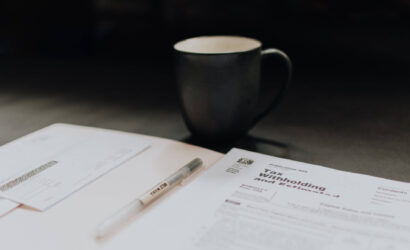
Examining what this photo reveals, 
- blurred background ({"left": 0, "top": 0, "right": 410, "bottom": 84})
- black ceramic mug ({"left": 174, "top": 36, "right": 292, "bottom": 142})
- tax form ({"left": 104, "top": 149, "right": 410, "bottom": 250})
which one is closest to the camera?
tax form ({"left": 104, "top": 149, "right": 410, "bottom": 250})

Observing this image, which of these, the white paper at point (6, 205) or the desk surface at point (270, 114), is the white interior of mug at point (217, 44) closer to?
the desk surface at point (270, 114)

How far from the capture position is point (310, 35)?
1.05 m

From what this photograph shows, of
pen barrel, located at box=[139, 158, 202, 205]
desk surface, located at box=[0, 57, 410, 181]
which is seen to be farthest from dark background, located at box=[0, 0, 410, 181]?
pen barrel, located at box=[139, 158, 202, 205]

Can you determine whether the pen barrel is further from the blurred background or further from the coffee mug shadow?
the blurred background

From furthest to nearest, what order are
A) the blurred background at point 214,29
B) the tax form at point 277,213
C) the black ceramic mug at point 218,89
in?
the blurred background at point 214,29 < the black ceramic mug at point 218,89 < the tax form at point 277,213

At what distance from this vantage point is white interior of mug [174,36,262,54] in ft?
2.04

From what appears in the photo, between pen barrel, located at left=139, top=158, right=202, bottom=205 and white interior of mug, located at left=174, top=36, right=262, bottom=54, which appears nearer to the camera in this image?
pen barrel, located at left=139, top=158, right=202, bottom=205

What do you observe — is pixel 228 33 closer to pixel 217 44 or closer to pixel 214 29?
pixel 214 29

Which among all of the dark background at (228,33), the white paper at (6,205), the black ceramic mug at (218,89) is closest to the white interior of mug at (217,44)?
the black ceramic mug at (218,89)

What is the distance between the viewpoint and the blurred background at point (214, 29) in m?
0.99

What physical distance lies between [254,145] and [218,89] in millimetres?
99

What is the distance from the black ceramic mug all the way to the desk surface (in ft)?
0.14

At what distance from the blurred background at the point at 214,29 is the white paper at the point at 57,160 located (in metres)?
0.42

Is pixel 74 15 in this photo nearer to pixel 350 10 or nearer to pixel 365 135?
pixel 350 10
